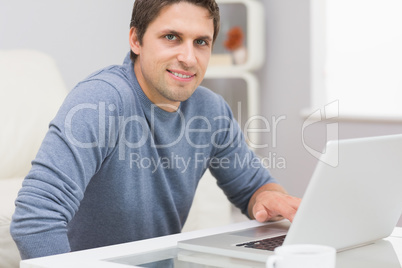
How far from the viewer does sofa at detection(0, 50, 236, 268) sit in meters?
2.06

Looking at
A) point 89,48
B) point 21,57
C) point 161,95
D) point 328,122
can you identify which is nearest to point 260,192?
point 161,95

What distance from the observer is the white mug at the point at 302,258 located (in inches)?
27.5

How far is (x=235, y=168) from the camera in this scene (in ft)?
5.56

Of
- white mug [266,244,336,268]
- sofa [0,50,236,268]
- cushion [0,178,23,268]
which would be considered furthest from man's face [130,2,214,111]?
white mug [266,244,336,268]

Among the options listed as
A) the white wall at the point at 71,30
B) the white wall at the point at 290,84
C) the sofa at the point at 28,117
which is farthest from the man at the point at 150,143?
the white wall at the point at 290,84

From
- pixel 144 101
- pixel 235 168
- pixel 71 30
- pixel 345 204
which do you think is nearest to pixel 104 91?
pixel 144 101

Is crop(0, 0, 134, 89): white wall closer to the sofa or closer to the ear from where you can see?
Result: the sofa

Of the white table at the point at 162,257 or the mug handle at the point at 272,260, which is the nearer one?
the mug handle at the point at 272,260

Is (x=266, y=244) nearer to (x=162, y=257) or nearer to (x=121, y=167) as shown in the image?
(x=162, y=257)

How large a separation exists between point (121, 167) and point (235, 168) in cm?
37

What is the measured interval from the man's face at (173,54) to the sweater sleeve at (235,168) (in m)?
0.19

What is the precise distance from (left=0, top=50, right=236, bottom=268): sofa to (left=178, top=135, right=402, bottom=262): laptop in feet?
3.27

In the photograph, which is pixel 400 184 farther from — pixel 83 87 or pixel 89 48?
pixel 89 48

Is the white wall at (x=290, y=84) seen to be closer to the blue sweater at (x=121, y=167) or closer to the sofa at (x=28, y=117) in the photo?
the sofa at (x=28, y=117)
